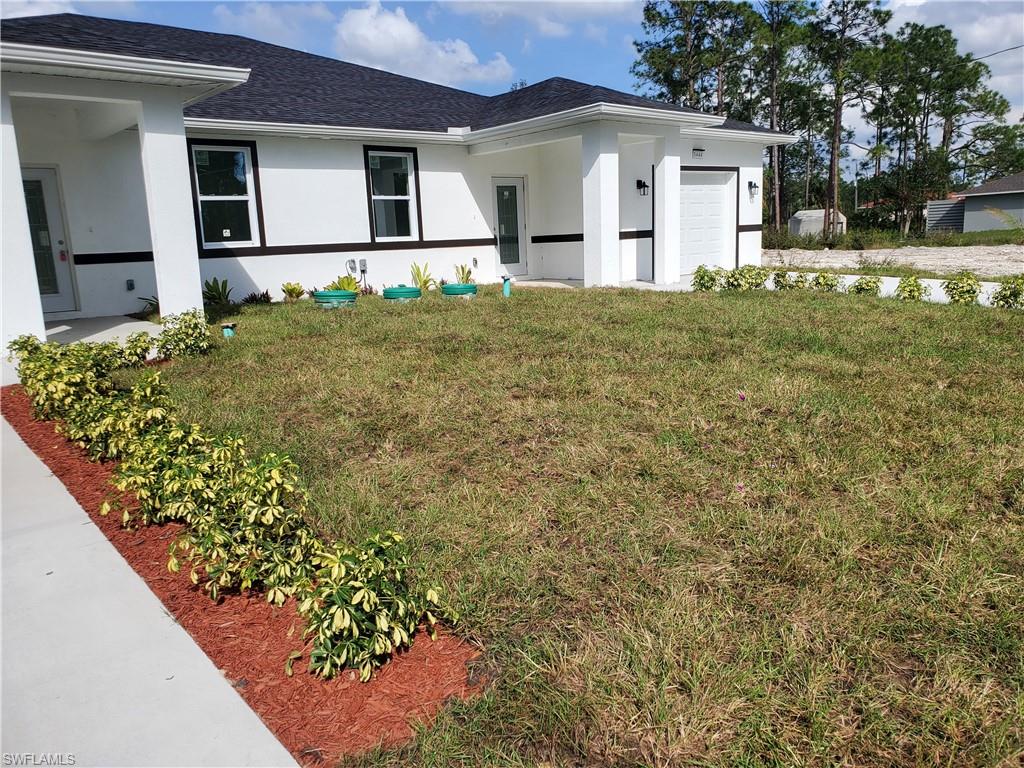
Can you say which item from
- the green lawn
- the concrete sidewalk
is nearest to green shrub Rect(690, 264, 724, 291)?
the green lawn

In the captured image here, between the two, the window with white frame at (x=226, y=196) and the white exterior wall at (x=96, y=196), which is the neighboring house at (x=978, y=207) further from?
the white exterior wall at (x=96, y=196)

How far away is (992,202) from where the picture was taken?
3528 cm

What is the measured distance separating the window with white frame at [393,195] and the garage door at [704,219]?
5.98 metres

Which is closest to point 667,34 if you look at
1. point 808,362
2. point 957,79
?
point 957,79

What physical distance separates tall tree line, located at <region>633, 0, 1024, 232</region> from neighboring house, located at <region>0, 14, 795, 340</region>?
57.8 ft

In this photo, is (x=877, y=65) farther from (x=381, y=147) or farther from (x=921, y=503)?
(x=921, y=503)

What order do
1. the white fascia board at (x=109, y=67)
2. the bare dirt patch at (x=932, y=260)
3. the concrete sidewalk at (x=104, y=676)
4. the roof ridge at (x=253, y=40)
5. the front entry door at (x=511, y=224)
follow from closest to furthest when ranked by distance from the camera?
the concrete sidewalk at (x=104, y=676), the white fascia board at (x=109, y=67), the roof ridge at (x=253, y=40), the front entry door at (x=511, y=224), the bare dirt patch at (x=932, y=260)

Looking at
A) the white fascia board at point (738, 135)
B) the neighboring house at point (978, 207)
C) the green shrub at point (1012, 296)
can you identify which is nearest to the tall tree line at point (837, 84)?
the neighboring house at point (978, 207)

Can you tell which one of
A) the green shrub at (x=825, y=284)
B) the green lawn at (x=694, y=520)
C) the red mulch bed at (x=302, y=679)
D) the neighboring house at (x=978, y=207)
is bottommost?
the red mulch bed at (x=302, y=679)

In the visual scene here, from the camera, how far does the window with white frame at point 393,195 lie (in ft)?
44.5

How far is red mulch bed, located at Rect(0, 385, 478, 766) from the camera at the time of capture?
236cm

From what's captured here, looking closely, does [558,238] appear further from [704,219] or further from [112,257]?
[112,257]

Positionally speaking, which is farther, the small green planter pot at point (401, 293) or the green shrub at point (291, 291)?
the green shrub at point (291, 291)

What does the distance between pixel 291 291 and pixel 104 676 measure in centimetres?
1042
